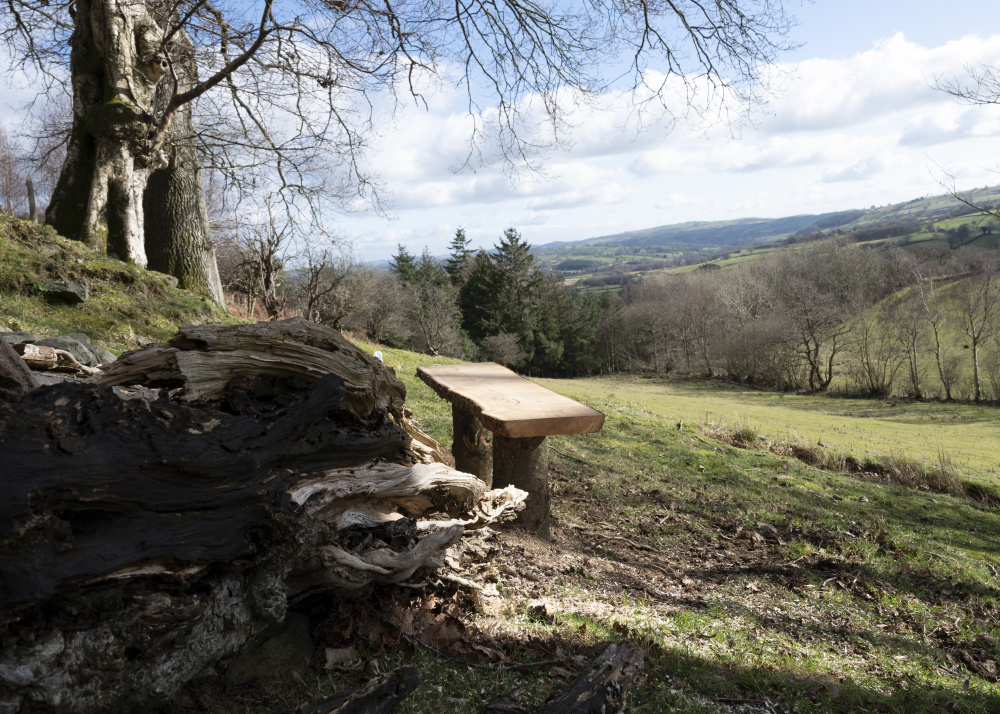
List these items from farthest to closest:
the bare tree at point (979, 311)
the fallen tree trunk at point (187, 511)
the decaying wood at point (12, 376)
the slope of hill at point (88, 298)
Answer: the bare tree at point (979, 311) < the slope of hill at point (88, 298) < the decaying wood at point (12, 376) < the fallen tree trunk at point (187, 511)

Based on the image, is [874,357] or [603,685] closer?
[603,685]

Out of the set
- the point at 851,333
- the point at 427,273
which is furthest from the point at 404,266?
the point at 851,333

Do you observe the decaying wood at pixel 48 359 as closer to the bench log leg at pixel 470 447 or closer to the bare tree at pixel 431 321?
the bench log leg at pixel 470 447

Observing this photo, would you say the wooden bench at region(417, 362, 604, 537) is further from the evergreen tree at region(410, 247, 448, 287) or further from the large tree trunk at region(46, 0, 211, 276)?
the evergreen tree at region(410, 247, 448, 287)

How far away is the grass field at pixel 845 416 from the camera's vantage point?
16.5 metres

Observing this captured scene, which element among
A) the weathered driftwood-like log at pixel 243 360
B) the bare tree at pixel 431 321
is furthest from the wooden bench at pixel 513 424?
the bare tree at pixel 431 321

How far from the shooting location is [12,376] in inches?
102

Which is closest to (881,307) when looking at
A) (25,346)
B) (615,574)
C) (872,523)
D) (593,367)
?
(593,367)

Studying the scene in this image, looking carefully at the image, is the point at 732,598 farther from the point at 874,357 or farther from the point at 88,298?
the point at 874,357

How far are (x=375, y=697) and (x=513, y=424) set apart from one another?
6.21 ft

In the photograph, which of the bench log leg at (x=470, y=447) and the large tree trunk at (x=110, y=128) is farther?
the large tree trunk at (x=110, y=128)

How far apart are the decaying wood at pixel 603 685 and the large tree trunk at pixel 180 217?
10.1 m

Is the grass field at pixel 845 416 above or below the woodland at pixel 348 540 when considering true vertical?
below

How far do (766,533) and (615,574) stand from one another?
75.3 inches
